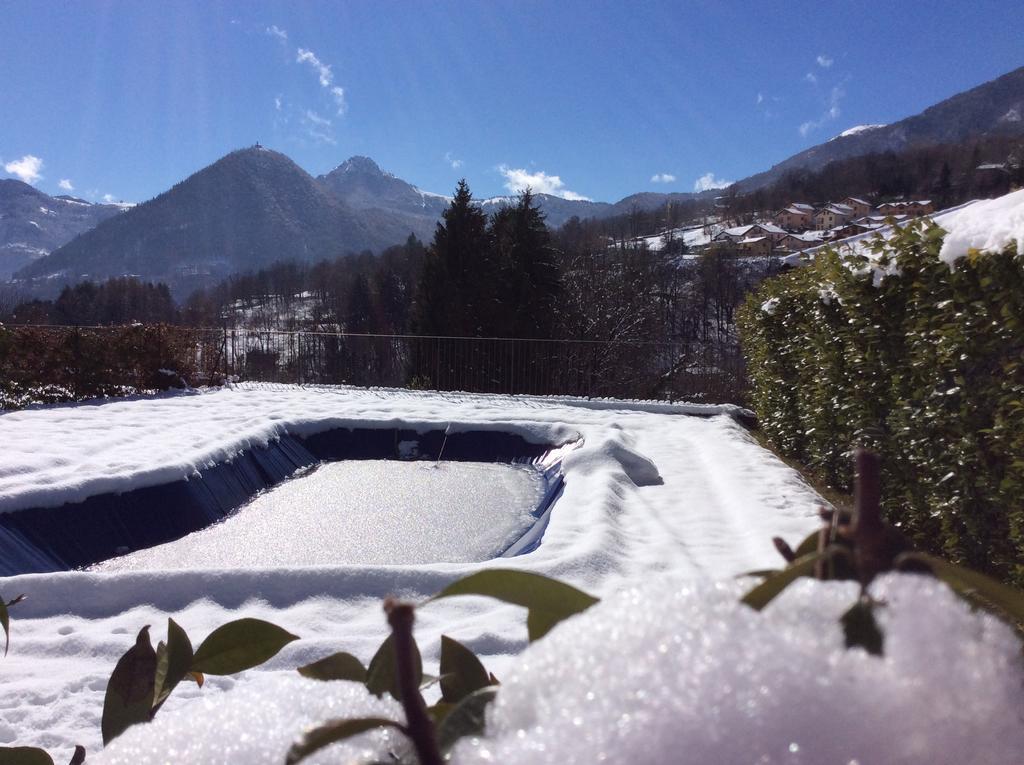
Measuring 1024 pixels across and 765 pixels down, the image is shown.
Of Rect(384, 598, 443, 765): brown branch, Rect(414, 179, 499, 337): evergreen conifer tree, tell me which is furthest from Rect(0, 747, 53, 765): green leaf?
Rect(414, 179, 499, 337): evergreen conifer tree

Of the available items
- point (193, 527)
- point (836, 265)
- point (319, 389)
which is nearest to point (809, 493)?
point (836, 265)

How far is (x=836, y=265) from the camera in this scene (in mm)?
4172

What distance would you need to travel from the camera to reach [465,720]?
23 centimetres

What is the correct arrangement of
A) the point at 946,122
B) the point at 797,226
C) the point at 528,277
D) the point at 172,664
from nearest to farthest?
the point at 172,664 → the point at 528,277 → the point at 797,226 → the point at 946,122

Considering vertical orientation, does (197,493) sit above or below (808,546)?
below

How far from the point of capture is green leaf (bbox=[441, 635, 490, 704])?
331mm

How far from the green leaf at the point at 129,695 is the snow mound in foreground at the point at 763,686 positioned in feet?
0.91

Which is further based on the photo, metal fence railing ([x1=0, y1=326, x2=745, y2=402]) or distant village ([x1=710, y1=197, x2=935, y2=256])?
distant village ([x1=710, y1=197, x2=935, y2=256])

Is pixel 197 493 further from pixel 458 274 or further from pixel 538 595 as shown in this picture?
pixel 458 274

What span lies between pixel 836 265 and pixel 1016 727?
4510 mm

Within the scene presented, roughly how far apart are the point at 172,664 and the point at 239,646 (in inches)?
1.8

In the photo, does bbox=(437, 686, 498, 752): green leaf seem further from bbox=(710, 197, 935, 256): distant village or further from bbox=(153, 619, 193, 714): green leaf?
bbox=(710, 197, 935, 256): distant village

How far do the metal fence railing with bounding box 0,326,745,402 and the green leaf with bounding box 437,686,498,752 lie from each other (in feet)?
29.8

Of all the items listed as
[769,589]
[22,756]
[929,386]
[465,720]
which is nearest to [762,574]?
[769,589]
